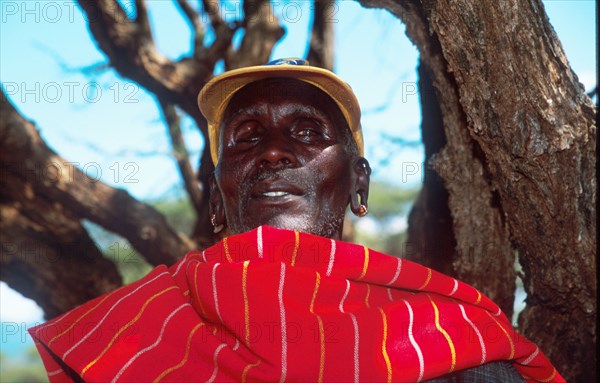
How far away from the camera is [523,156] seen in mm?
2229

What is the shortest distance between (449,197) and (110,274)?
221 cm

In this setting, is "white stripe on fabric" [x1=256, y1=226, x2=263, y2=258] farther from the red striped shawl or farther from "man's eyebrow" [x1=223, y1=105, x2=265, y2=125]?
"man's eyebrow" [x1=223, y1=105, x2=265, y2=125]

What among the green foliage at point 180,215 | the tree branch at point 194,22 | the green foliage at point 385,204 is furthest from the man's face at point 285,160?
the green foliage at point 385,204

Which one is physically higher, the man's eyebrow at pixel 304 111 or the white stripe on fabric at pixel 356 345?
the man's eyebrow at pixel 304 111

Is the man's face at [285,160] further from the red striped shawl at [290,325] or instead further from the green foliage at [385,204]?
the green foliage at [385,204]

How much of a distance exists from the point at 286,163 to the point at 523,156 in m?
0.88

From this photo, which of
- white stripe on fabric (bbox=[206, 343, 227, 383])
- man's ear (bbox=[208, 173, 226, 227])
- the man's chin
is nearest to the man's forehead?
man's ear (bbox=[208, 173, 226, 227])

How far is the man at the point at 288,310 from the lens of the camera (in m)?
1.84

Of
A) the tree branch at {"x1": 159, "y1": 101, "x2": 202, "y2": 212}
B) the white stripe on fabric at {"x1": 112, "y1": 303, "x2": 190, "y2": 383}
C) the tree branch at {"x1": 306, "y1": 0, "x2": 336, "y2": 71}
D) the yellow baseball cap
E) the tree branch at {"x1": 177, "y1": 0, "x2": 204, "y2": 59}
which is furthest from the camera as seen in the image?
the tree branch at {"x1": 159, "y1": 101, "x2": 202, "y2": 212}

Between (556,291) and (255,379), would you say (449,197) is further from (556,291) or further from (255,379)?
(255,379)

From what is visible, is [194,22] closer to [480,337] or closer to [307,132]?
[307,132]

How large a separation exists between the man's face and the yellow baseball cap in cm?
4

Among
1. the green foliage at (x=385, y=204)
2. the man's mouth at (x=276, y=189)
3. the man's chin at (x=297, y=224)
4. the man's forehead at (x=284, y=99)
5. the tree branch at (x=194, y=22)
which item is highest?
the green foliage at (x=385, y=204)

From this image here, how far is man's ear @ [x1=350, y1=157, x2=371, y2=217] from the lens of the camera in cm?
267
